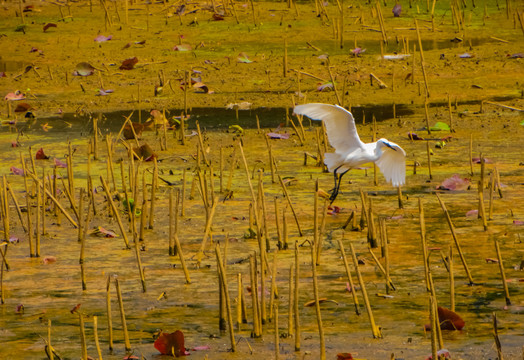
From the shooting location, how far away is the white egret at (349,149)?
6863 mm

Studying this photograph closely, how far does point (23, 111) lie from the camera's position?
36.9ft

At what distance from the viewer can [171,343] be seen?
4.22 m

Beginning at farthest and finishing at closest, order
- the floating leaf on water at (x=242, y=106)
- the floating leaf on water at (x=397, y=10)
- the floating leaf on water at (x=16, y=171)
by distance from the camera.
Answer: the floating leaf on water at (x=397, y=10), the floating leaf on water at (x=242, y=106), the floating leaf on water at (x=16, y=171)

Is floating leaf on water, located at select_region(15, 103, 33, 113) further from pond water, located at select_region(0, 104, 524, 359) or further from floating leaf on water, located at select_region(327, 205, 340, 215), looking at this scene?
floating leaf on water, located at select_region(327, 205, 340, 215)

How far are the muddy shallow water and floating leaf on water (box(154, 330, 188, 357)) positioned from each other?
0.10m

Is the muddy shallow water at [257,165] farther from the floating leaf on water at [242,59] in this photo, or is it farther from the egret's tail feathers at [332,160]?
the egret's tail feathers at [332,160]

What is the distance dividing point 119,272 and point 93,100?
6.64m

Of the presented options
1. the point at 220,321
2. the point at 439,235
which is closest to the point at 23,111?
the point at 439,235

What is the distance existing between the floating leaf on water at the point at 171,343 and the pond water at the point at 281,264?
0.09m

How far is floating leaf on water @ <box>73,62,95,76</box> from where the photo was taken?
1277cm

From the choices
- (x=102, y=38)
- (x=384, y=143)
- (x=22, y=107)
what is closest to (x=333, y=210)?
(x=384, y=143)

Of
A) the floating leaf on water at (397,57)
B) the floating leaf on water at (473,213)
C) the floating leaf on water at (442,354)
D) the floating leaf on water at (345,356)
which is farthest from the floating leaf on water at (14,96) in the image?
the floating leaf on water at (442,354)

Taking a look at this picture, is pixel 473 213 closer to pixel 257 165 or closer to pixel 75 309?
pixel 257 165

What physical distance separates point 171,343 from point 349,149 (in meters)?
3.35
